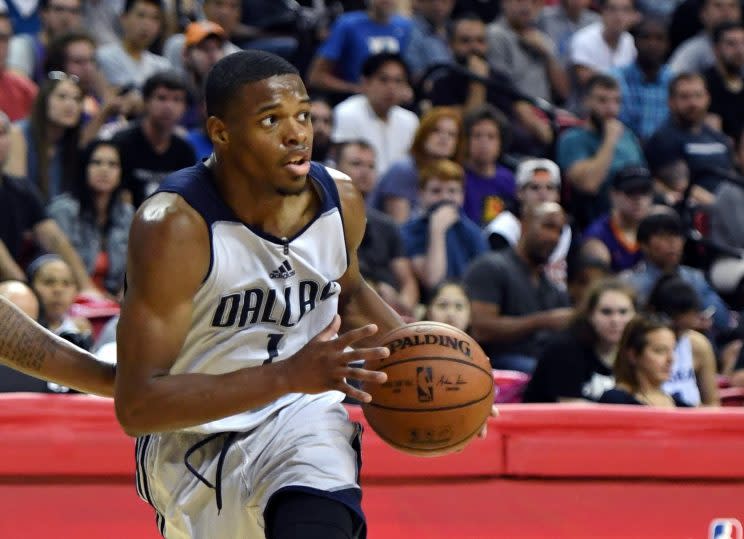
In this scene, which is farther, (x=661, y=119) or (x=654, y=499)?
(x=661, y=119)

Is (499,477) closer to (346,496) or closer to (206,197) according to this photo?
(346,496)

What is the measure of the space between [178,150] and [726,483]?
4.40 metres

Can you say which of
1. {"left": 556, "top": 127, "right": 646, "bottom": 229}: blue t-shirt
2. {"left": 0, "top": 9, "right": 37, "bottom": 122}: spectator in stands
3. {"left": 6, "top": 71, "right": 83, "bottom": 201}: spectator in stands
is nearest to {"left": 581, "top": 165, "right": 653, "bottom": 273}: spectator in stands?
{"left": 556, "top": 127, "right": 646, "bottom": 229}: blue t-shirt

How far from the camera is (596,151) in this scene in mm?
A: 9820

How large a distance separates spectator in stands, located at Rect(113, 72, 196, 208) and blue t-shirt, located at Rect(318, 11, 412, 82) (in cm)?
190

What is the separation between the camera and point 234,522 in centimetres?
363

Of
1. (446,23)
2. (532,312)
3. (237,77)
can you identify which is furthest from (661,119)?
(237,77)

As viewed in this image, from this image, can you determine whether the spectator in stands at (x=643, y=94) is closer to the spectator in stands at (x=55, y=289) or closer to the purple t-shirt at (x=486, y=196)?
the purple t-shirt at (x=486, y=196)

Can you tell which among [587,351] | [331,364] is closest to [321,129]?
[587,351]

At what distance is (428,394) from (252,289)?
521 millimetres

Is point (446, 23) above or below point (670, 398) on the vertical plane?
above

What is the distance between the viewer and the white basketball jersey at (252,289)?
3.53m

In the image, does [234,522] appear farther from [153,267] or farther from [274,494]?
[153,267]

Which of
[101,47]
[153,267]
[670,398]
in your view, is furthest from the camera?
[101,47]
